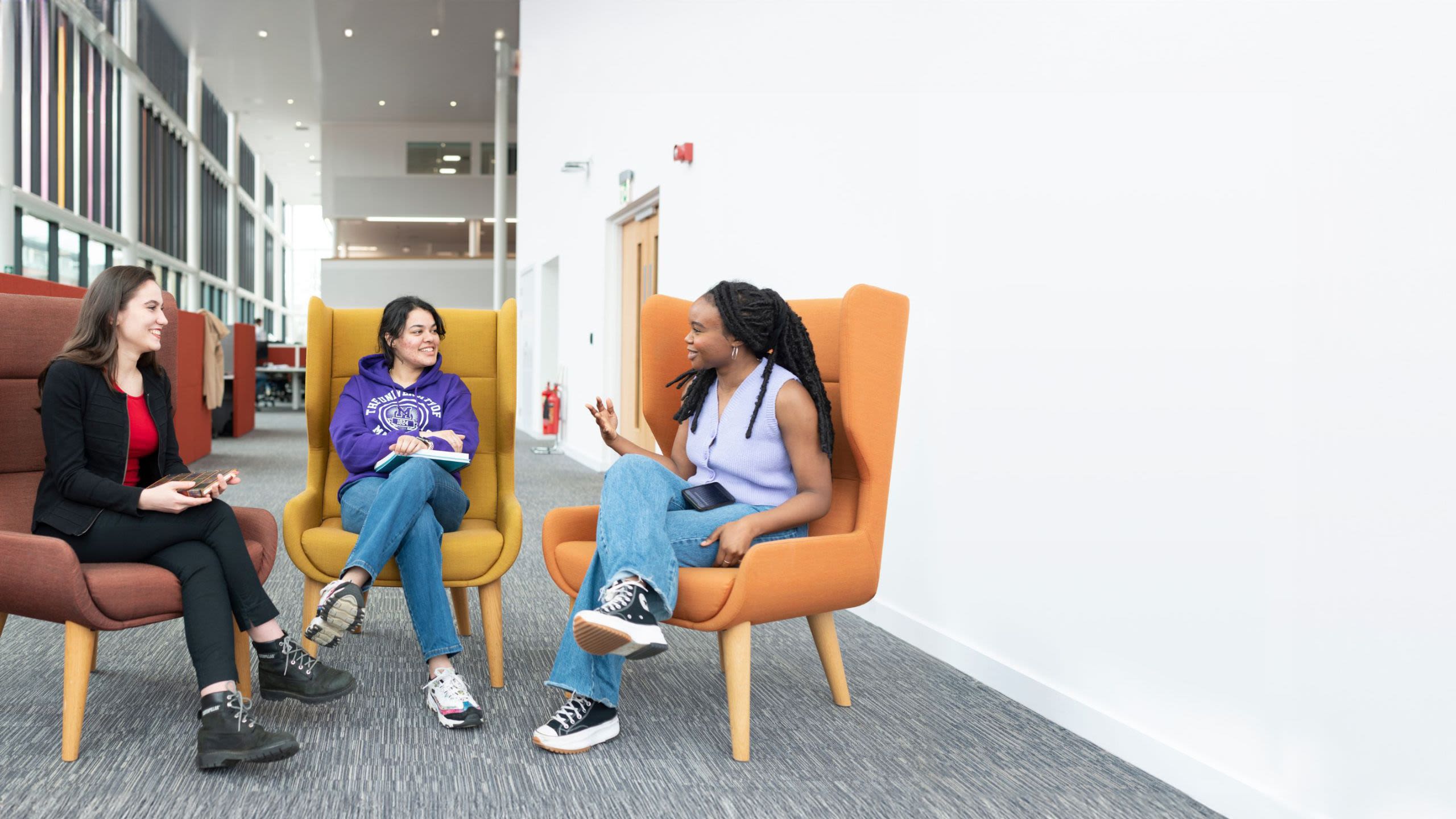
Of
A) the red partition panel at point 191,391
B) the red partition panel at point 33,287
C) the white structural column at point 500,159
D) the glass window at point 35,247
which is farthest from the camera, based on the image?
the white structural column at point 500,159

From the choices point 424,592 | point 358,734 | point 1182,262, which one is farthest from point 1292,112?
point 358,734

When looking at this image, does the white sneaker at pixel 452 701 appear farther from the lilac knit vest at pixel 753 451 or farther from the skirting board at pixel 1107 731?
the skirting board at pixel 1107 731

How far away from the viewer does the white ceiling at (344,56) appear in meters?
13.3

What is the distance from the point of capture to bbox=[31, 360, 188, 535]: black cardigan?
7.07 ft

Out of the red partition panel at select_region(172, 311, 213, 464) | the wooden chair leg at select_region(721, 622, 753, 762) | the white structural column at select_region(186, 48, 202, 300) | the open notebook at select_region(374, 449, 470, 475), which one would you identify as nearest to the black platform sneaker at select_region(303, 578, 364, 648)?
the open notebook at select_region(374, 449, 470, 475)

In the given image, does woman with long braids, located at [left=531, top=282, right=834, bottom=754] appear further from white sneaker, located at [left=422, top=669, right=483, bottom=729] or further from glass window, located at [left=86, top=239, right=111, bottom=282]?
glass window, located at [left=86, top=239, right=111, bottom=282]

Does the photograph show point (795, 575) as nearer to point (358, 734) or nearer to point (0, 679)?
point (358, 734)

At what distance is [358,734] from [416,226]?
58.4 feet

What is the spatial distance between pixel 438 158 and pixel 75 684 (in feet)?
60.3

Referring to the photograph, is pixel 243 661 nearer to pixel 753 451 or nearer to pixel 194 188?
pixel 753 451

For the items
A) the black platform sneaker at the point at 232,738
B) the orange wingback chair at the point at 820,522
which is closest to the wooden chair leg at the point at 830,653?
the orange wingback chair at the point at 820,522

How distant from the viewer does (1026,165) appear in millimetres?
2658

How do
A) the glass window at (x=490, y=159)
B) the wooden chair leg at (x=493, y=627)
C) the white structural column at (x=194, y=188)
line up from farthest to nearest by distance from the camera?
the glass window at (x=490, y=159)
the white structural column at (x=194, y=188)
the wooden chair leg at (x=493, y=627)

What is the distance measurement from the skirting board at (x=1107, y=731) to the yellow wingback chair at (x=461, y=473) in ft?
3.83
